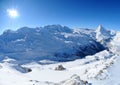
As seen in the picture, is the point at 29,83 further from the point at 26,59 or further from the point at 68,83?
the point at 26,59

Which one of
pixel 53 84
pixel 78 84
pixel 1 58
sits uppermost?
pixel 1 58

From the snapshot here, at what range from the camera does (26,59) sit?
7790 inches

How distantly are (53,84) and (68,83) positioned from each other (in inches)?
181

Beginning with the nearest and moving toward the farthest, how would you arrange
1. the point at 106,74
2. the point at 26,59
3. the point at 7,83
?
1. the point at 106,74
2. the point at 7,83
3. the point at 26,59

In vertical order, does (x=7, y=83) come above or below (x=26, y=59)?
below

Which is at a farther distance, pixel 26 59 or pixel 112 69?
pixel 26 59

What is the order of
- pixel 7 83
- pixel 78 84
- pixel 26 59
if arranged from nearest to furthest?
pixel 78 84 → pixel 7 83 → pixel 26 59

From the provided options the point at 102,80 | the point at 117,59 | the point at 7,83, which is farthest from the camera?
the point at 117,59

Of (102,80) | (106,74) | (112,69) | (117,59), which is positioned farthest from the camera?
(117,59)

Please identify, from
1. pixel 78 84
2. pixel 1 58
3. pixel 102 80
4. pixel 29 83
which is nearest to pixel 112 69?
pixel 102 80

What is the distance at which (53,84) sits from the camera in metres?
27.7

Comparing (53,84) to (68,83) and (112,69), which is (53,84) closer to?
(68,83)

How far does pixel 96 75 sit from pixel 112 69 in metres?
3.52

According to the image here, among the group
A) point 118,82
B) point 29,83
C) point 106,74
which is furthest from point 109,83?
point 29,83
